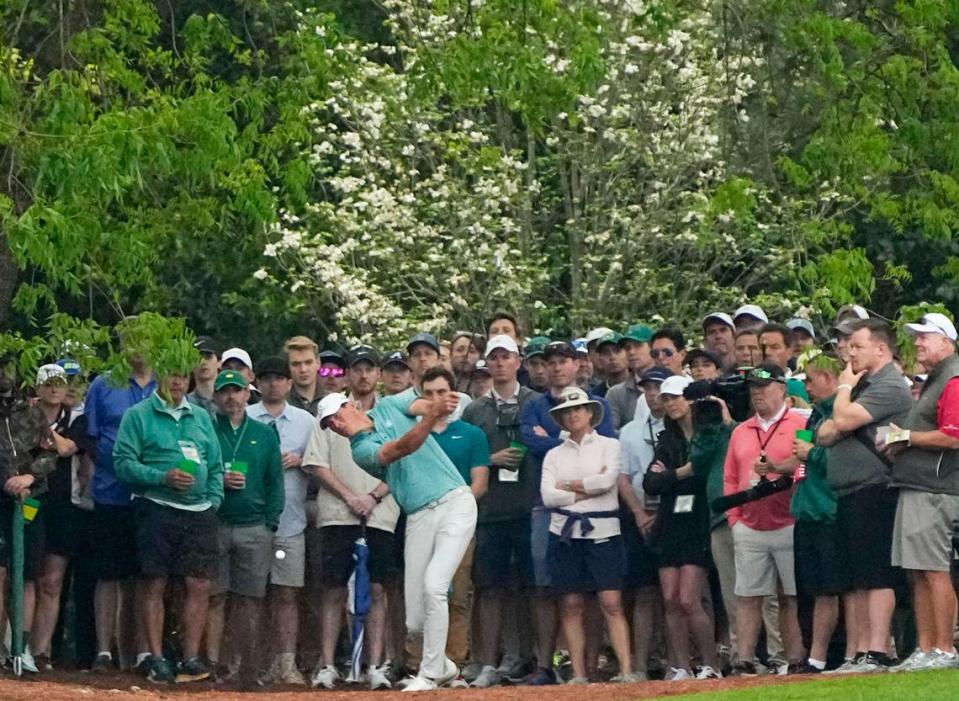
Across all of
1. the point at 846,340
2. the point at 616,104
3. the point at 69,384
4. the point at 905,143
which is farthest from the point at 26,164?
the point at 616,104

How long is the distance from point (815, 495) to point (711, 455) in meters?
1.12

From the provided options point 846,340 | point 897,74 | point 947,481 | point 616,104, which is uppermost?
point 616,104

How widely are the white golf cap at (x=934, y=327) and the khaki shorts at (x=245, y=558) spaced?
225 inches

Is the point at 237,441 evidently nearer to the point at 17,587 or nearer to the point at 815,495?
the point at 17,587

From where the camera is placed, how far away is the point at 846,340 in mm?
14391

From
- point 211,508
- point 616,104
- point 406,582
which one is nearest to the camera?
point 406,582

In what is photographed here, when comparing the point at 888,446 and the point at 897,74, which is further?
the point at 897,74

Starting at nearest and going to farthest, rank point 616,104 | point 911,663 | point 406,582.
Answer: point 911,663, point 406,582, point 616,104

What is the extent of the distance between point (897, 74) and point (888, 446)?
11.5 ft

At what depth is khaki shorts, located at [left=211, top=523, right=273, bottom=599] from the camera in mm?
17188

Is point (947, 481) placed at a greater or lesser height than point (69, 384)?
lesser

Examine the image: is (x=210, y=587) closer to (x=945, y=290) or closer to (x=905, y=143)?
(x=905, y=143)

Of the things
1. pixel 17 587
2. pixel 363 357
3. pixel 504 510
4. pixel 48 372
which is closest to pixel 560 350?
pixel 504 510

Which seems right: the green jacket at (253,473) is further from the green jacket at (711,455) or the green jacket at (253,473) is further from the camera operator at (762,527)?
the camera operator at (762,527)
